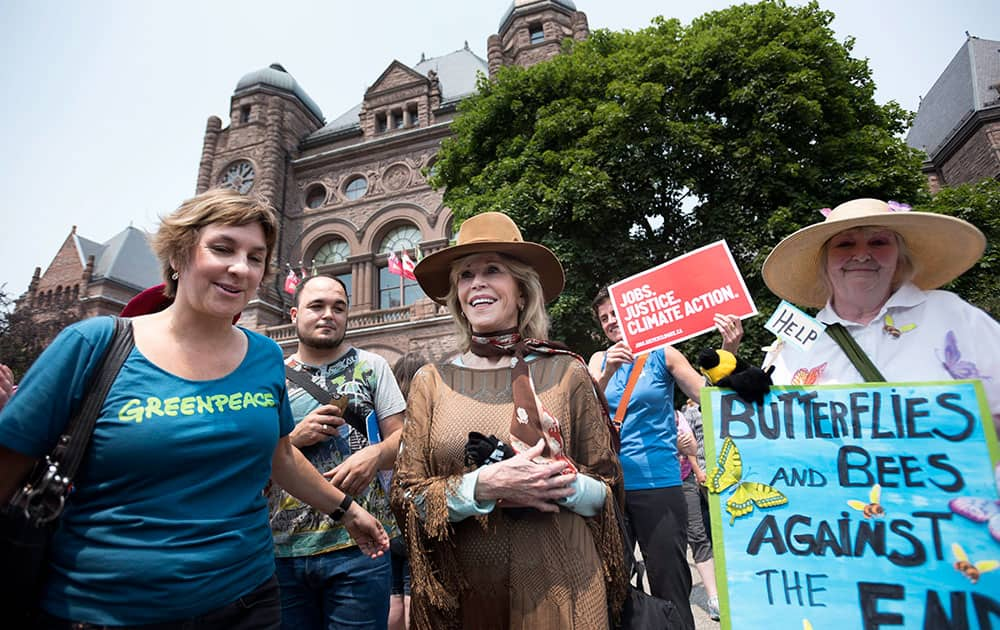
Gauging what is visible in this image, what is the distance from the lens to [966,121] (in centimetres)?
2100

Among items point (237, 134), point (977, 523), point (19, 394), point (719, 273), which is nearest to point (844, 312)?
point (977, 523)

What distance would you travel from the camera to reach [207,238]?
5.74ft

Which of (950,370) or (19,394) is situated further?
(950,370)

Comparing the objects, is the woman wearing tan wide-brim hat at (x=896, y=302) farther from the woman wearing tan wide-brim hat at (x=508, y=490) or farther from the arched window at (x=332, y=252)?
the arched window at (x=332, y=252)

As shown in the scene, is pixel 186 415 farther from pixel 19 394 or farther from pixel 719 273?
pixel 719 273

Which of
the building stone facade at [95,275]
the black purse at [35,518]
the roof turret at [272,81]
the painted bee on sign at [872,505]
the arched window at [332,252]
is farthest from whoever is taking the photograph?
the building stone facade at [95,275]

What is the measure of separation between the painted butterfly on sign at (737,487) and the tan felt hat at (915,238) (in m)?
0.90

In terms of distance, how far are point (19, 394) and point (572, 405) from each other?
5.34ft

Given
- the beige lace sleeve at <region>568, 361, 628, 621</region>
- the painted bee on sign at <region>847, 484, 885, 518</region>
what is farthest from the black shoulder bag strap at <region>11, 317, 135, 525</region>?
the painted bee on sign at <region>847, 484, 885, 518</region>

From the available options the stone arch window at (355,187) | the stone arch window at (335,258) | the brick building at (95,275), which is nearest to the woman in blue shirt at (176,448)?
the stone arch window at (335,258)

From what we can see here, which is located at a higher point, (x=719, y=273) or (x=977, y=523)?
(x=719, y=273)

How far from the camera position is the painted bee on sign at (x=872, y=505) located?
1.57m

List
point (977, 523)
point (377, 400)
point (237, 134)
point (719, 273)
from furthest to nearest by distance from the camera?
1. point (237, 134)
2. point (719, 273)
3. point (377, 400)
4. point (977, 523)

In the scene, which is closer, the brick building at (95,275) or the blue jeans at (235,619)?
the blue jeans at (235,619)
